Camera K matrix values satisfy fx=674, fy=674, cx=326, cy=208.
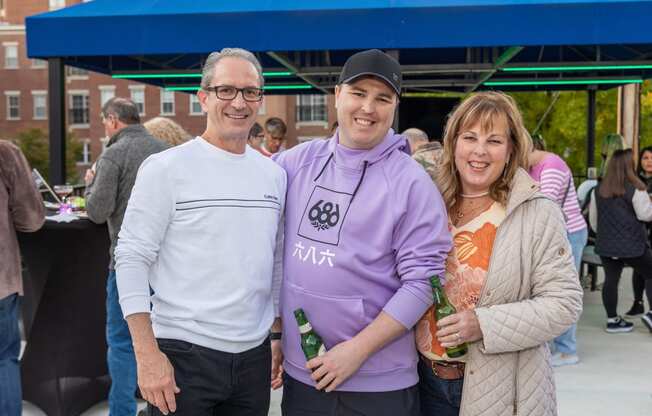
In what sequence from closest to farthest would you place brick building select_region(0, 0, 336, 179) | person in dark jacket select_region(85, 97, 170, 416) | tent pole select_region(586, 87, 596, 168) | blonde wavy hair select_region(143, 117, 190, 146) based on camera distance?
person in dark jacket select_region(85, 97, 170, 416), blonde wavy hair select_region(143, 117, 190, 146), tent pole select_region(586, 87, 596, 168), brick building select_region(0, 0, 336, 179)

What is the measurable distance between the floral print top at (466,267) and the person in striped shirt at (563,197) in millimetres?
2876

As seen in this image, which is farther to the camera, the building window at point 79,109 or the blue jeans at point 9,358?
the building window at point 79,109

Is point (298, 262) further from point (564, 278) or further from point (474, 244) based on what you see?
point (564, 278)

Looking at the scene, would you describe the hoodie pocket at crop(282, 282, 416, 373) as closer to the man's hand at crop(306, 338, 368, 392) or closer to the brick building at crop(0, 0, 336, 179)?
the man's hand at crop(306, 338, 368, 392)

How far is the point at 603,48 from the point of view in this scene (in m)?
8.41

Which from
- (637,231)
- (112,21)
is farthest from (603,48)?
(112,21)

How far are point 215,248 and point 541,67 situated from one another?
24.0ft

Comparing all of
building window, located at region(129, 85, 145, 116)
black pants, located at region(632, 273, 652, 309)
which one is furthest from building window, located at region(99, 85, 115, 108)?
black pants, located at region(632, 273, 652, 309)

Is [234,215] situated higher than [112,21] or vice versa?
[112,21]

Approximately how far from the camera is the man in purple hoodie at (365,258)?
205 cm

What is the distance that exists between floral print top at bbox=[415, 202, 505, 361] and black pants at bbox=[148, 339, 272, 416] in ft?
1.86

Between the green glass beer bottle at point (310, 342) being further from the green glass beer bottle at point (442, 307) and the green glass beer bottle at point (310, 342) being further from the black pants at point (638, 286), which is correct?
the black pants at point (638, 286)

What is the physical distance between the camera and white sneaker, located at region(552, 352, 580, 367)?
5.55 metres

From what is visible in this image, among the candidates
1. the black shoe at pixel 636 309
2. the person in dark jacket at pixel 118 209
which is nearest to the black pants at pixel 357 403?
the person in dark jacket at pixel 118 209
